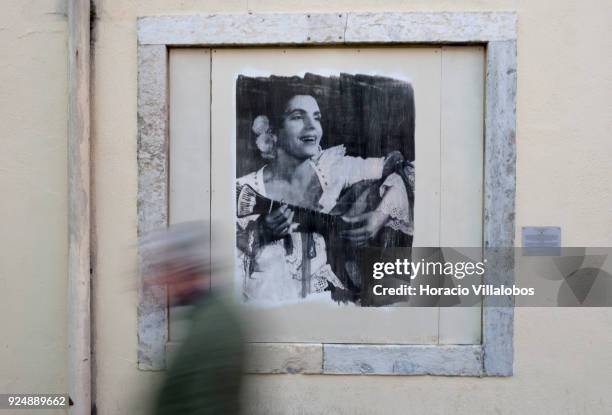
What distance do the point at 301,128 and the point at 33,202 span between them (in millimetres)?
1872

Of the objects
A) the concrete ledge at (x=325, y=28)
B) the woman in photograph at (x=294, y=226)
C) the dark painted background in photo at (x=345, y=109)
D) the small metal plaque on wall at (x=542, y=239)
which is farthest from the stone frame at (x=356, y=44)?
the woman in photograph at (x=294, y=226)

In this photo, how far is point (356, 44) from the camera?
4469mm

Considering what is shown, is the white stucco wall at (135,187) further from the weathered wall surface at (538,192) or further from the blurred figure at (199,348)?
the blurred figure at (199,348)

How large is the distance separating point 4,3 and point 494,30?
10.6 feet

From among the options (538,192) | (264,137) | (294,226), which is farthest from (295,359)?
(538,192)

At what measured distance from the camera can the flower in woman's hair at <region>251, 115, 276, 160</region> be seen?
454 cm

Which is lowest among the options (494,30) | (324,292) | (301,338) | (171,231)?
(301,338)

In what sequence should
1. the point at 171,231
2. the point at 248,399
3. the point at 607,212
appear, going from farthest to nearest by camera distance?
the point at 607,212, the point at 171,231, the point at 248,399

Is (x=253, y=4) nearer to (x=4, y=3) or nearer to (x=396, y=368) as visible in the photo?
(x=4, y=3)

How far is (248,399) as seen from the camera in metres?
2.45

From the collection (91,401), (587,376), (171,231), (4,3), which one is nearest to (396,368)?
(587,376)

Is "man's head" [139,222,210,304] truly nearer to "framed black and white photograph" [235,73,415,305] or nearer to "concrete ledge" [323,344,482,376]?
"framed black and white photograph" [235,73,415,305]

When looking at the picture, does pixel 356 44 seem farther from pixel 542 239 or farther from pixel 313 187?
pixel 542 239

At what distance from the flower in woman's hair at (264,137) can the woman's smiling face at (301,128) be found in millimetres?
64
